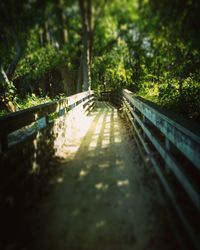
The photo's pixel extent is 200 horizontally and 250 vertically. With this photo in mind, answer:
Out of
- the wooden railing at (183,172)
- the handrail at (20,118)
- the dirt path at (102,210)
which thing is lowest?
the dirt path at (102,210)

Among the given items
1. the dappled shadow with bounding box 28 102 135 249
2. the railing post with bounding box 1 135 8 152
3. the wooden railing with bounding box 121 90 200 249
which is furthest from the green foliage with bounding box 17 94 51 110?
the wooden railing with bounding box 121 90 200 249

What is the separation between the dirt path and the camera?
2809 mm

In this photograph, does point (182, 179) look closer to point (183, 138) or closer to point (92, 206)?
point (183, 138)

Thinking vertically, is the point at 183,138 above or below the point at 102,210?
above

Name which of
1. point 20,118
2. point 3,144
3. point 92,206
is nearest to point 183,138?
point 92,206

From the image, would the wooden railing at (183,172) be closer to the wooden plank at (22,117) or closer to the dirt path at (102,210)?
the dirt path at (102,210)

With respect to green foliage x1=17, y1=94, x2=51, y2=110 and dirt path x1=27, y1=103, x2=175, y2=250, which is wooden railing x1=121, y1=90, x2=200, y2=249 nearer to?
dirt path x1=27, y1=103, x2=175, y2=250

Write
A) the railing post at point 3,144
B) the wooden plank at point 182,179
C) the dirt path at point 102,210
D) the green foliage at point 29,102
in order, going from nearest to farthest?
the wooden plank at point 182,179 → the dirt path at point 102,210 → the railing post at point 3,144 → the green foliage at point 29,102

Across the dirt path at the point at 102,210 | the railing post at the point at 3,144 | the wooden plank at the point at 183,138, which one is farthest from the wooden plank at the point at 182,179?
the railing post at the point at 3,144

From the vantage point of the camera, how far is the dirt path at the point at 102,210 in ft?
9.21

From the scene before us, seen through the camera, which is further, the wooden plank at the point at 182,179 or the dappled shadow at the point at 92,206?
the dappled shadow at the point at 92,206

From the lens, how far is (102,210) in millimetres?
3393

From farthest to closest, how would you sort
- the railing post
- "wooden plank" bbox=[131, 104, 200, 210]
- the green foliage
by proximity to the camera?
the green foliage → the railing post → "wooden plank" bbox=[131, 104, 200, 210]

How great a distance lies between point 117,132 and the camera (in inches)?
317
